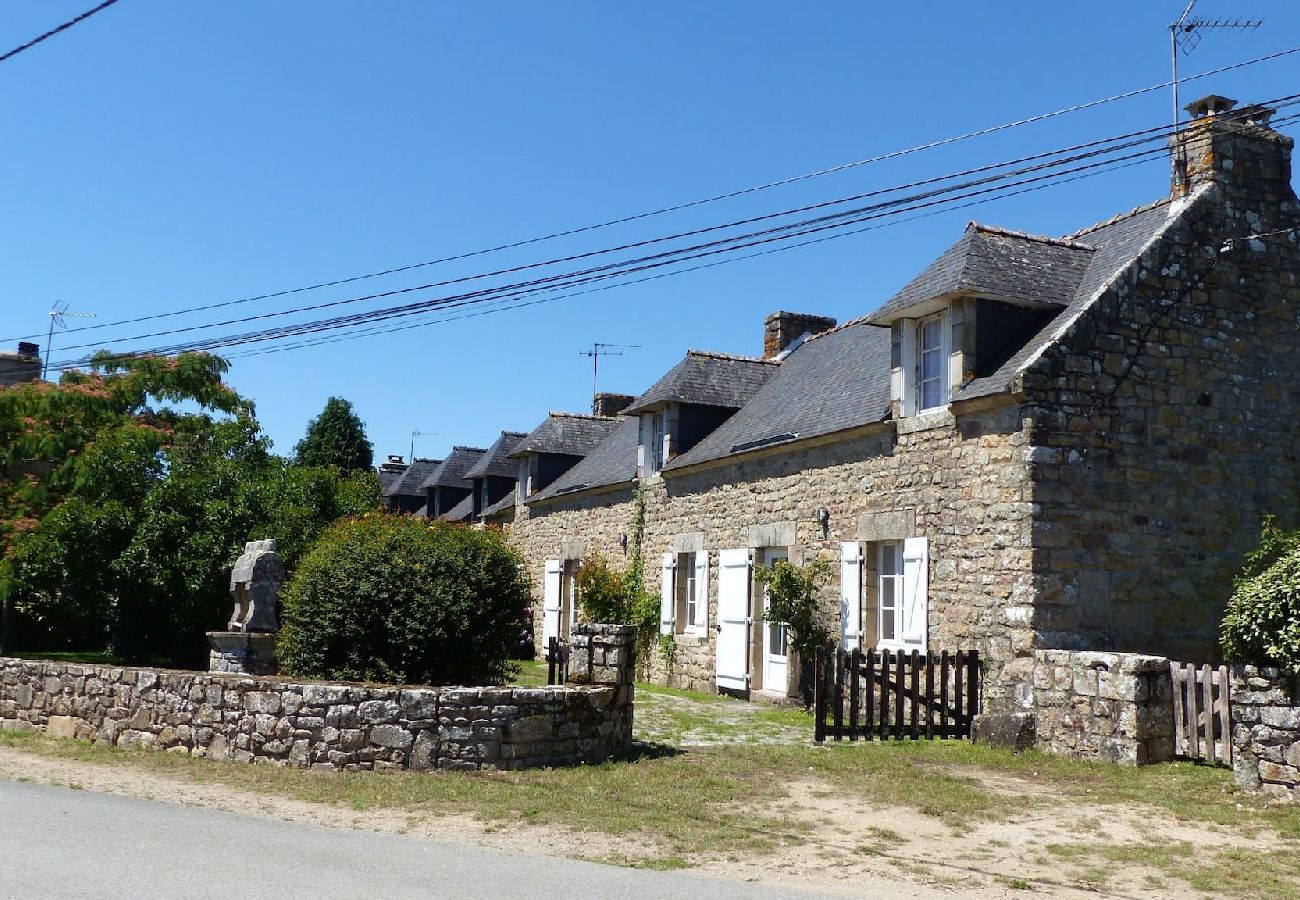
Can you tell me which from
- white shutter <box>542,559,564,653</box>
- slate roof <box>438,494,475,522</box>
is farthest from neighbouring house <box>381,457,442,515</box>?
white shutter <box>542,559,564,653</box>

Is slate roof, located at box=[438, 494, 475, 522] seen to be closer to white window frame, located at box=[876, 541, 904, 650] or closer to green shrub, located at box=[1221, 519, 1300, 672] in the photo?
white window frame, located at box=[876, 541, 904, 650]

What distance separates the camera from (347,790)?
26.0ft

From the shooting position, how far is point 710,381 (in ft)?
61.9

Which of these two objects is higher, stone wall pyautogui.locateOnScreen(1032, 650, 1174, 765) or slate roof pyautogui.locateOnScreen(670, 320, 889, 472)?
slate roof pyautogui.locateOnScreen(670, 320, 889, 472)

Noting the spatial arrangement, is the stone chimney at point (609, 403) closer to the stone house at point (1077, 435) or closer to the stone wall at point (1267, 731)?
the stone house at point (1077, 435)

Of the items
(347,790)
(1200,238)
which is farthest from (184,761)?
(1200,238)

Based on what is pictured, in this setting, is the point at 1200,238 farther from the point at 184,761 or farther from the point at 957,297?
the point at 184,761

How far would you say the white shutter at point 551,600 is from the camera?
Answer: 21812 mm

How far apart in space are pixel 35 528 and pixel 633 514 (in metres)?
9.17

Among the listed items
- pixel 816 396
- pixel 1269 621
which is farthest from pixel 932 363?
pixel 1269 621

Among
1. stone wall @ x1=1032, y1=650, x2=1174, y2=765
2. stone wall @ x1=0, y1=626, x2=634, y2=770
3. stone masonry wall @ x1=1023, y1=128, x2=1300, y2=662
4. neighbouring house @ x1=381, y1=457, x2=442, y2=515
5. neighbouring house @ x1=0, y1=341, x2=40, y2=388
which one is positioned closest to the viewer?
stone wall @ x1=0, y1=626, x2=634, y2=770

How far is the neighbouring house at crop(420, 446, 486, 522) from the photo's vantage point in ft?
104

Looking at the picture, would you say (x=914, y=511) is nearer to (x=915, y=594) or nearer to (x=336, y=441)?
(x=915, y=594)

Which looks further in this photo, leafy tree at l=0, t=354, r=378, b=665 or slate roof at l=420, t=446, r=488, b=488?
slate roof at l=420, t=446, r=488, b=488
